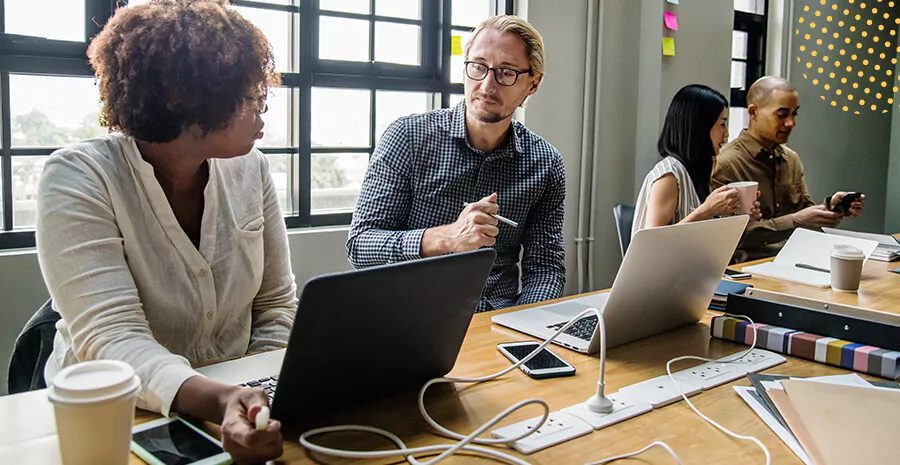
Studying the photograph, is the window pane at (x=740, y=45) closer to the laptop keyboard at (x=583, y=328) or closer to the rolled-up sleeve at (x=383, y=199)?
the rolled-up sleeve at (x=383, y=199)

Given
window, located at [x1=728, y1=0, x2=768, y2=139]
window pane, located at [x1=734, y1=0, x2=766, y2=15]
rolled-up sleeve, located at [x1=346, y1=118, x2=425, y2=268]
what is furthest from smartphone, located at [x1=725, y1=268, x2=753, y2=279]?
window pane, located at [x1=734, y1=0, x2=766, y2=15]

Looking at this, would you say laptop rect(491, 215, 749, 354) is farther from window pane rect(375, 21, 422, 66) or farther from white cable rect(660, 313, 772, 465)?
window pane rect(375, 21, 422, 66)

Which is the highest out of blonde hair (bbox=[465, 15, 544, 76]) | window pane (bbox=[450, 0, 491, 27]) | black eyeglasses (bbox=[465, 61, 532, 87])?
window pane (bbox=[450, 0, 491, 27])

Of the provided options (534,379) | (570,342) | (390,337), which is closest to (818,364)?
(570,342)

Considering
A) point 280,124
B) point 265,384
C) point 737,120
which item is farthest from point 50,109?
point 737,120

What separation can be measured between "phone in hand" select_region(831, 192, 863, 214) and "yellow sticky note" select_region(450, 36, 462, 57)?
70.6 inches

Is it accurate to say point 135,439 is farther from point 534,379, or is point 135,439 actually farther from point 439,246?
point 439,246

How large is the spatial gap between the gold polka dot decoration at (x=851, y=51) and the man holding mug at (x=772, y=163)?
1649 millimetres

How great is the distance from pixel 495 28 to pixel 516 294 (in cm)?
76

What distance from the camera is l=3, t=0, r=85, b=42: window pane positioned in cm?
237

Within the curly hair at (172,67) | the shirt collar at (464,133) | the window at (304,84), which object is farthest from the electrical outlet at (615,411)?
the window at (304,84)

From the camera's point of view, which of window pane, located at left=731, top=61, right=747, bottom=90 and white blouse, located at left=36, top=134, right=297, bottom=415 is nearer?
white blouse, located at left=36, top=134, right=297, bottom=415

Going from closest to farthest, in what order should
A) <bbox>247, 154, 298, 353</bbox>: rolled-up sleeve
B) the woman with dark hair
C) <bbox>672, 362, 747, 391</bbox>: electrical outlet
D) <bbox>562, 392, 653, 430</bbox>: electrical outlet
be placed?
<bbox>562, 392, 653, 430</bbox>: electrical outlet < <bbox>672, 362, 747, 391</bbox>: electrical outlet < <bbox>247, 154, 298, 353</bbox>: rolled-up sleeve < the woman with dark hair

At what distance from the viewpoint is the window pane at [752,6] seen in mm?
4869
